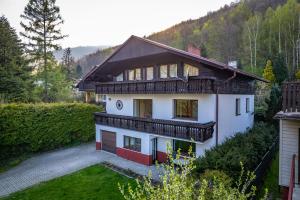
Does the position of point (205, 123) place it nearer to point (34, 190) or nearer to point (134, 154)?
point (134, 154)

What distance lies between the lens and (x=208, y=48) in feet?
140

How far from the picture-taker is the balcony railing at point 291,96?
833 cm

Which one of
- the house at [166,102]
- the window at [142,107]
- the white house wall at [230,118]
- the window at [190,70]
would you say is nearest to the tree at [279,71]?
the house at [166,102]

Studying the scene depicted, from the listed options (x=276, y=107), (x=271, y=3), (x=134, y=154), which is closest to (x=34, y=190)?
(x=134, y=154)

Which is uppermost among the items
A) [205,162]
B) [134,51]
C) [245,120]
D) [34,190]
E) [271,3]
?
[271,3]

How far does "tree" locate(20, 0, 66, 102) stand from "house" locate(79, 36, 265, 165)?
1457cm

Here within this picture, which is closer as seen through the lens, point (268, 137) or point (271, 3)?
point (268, 137)

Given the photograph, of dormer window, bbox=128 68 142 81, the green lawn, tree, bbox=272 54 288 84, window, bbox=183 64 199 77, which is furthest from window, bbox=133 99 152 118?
tree, bbox=272 54 288 84

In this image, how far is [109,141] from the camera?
63.0 feet

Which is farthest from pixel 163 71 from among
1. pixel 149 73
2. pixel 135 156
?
pixel 135 156

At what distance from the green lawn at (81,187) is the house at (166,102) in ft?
10.8

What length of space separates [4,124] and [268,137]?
2005 cm

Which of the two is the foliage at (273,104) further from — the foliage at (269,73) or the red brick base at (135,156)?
the red brick base at (135,156)

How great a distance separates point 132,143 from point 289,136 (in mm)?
11159
